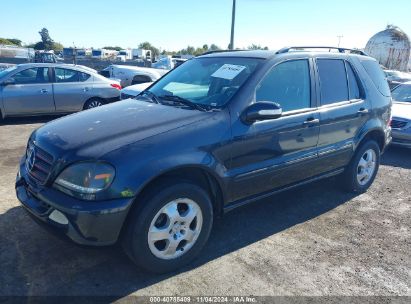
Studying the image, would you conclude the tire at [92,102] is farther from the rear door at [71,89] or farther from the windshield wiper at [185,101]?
the windshield wiper at [185,101]

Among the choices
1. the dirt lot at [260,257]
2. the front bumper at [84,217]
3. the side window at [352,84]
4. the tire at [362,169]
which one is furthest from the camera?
the tire at [362,169]

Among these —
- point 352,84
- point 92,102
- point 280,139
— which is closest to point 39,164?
point 280,139

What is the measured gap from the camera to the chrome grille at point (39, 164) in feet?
9.80

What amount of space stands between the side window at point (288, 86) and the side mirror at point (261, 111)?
0.22m

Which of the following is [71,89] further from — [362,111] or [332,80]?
[362,111]

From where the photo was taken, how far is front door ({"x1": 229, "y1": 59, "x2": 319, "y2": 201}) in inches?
138

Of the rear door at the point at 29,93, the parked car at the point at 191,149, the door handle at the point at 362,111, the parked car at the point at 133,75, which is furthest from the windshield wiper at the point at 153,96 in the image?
the parked car at the point at 133,75

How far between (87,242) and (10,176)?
2.99m

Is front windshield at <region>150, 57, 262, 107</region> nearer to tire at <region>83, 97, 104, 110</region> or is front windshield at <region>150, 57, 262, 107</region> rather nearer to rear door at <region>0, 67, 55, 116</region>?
rear door at <region>0, 67, 55, 116</region>

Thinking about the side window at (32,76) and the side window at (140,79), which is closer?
the side window at (32,76)

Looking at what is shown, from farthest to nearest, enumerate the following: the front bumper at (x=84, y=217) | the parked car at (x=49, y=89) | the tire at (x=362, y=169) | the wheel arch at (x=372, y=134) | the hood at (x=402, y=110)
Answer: the parked car at (x=49, y=89) → the hood at (x=402, y=110) → the tire at (x=362, y=169) → the wheel arch at (x=372, y=134) → the front bumper at (x=84, y=217)

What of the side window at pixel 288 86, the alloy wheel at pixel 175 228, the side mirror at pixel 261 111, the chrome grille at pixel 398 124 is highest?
the side window at pixel 288 86

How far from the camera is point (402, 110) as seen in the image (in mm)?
8094

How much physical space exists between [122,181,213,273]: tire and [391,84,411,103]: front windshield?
25.2 feet
